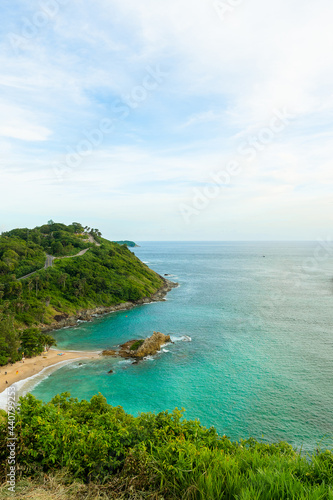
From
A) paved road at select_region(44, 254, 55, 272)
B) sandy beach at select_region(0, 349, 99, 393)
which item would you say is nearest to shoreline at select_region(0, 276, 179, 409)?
sandy beach at select_region(0, 349, 99, 393)

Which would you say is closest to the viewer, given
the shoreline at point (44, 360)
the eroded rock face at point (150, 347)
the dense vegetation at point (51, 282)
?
the shoreline at point (44, 360)

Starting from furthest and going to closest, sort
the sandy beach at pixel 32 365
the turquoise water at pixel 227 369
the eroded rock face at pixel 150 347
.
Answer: the eroded rock face at pixel 150 347 < the sandy beach at pixel 32 365 < the turquoise water at pixel 227 369

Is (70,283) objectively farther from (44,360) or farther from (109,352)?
(109,352)

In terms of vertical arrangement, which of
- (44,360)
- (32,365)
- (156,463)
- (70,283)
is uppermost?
(156,463)

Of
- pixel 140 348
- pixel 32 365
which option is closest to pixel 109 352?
pixel 140 348

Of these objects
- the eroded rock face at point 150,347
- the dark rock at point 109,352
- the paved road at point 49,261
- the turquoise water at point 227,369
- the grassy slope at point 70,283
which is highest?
the paved road at point 49,261

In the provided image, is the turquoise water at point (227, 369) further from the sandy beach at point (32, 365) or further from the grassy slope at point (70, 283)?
the grassy slope at point (70, 283)

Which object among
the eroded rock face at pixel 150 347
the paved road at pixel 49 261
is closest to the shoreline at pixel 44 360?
the eroded rock face at pixel 150 347
